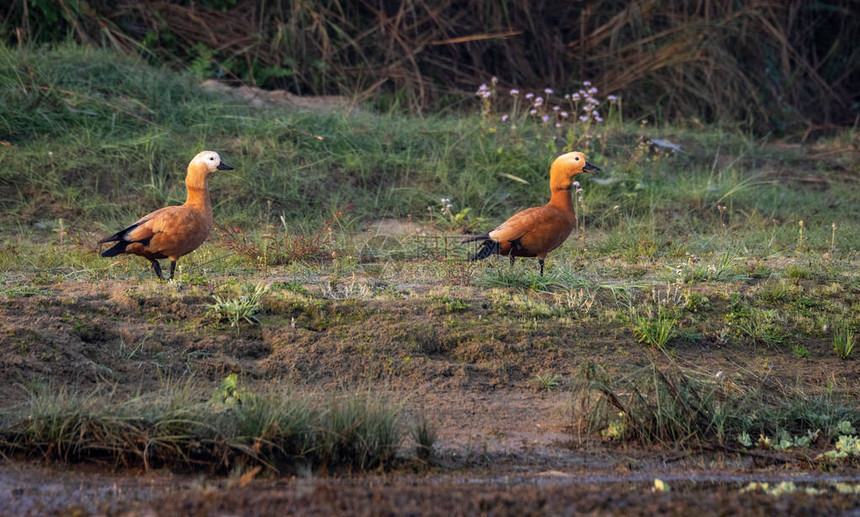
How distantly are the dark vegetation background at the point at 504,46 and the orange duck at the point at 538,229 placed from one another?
4607 mm

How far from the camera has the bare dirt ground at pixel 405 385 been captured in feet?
9.71

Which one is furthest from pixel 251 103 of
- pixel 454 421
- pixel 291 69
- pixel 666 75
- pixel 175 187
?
pixel 454 421

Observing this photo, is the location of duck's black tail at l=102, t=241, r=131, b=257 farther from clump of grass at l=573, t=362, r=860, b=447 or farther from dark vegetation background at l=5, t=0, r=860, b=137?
dark vegetation background at l=5, t=0, r=860, b=137

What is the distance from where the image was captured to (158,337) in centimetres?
438

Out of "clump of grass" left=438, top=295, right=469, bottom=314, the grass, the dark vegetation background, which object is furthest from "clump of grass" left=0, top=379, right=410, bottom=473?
the dark vegetation background

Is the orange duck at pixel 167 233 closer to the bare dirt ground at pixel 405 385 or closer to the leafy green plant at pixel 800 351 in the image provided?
the bare dirt ground at pixel 405 385

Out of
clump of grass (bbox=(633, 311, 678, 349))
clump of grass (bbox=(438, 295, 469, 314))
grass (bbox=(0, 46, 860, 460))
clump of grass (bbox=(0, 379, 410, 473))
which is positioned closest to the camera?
clump of grass (bbox=(0, 379, 410, 473))

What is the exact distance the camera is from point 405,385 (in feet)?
14.0

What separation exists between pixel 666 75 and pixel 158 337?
26.8 ft

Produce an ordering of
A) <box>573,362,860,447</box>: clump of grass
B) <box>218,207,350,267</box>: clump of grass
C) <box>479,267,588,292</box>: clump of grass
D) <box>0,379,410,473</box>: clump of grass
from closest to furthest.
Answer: <box>0,379,410,473</box>: clump of grass < <box>573,362,860,447</box>: clump of grass < <box>479,267,588,292</box>: clump of grass < <box>218,207,350,267</box>: clump of grass

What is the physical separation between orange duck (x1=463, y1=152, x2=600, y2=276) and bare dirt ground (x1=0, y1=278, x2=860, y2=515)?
47 centimetres

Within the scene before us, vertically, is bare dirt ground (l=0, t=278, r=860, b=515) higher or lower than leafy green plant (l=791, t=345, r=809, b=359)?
lower

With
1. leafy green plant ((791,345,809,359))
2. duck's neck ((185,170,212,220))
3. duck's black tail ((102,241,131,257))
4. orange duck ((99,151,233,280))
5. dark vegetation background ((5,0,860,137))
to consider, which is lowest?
leafy green plant ((791,345,809,359))

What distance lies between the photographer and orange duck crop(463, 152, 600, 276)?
539 cm
